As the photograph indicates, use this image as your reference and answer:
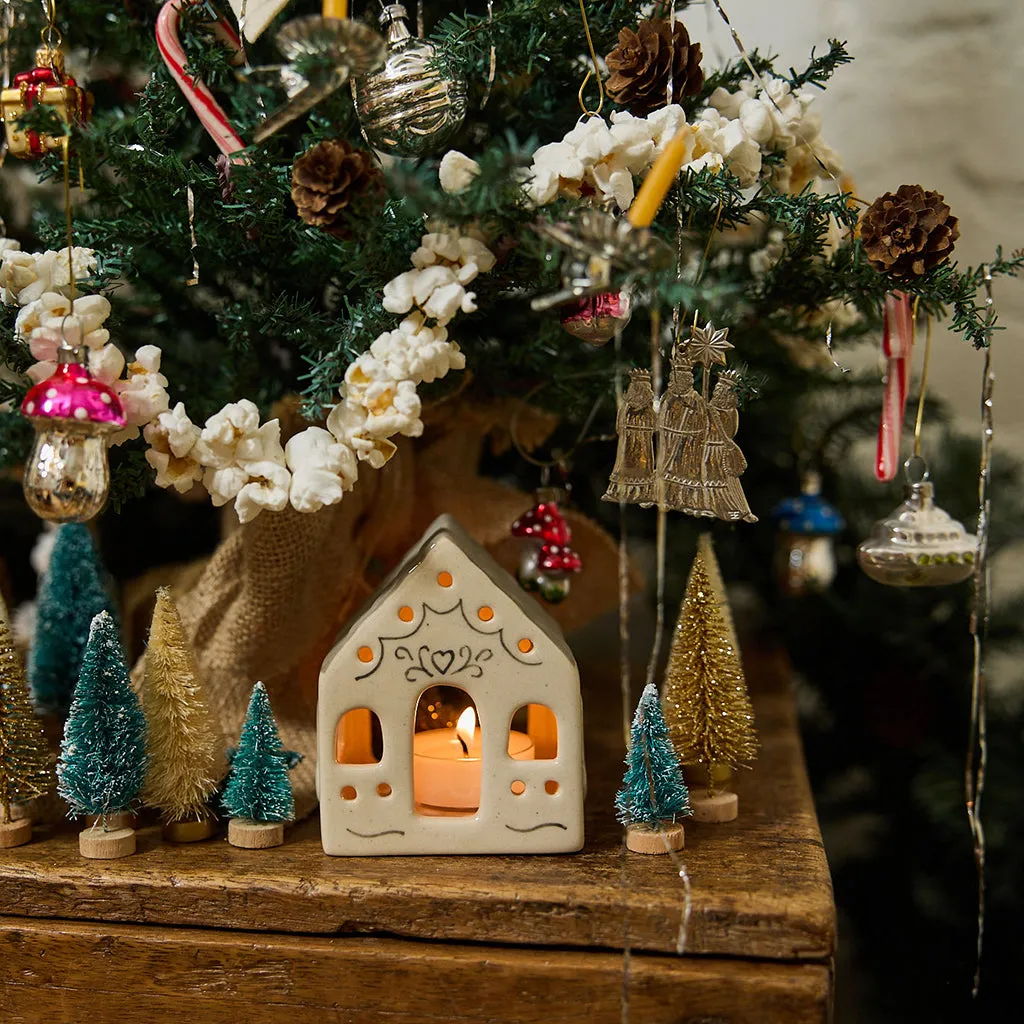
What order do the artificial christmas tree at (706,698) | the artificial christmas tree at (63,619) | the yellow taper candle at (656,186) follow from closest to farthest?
1. the yellow taper candle at (656,186)
2. the artificial christmas tree at (706,698)
3. the artificial christmas tree at (63,619)

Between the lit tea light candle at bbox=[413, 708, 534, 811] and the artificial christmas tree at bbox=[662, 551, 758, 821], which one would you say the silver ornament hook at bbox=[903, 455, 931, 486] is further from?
the lit tea light candle at bbox=[413, 708, 534, 811]

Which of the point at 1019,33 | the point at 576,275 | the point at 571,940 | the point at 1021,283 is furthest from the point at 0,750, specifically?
the point at 1019,33

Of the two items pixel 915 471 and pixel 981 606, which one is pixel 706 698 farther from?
pixel 981 606

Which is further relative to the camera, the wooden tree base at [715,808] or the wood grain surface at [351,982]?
the wooden tree base at [715,808]

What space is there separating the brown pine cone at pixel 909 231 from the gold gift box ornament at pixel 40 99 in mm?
543

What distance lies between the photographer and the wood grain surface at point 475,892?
685 mm

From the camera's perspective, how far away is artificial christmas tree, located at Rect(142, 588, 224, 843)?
80 centimetres

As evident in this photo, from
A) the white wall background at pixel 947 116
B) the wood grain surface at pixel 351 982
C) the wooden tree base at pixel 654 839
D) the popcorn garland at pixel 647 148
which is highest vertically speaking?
the white wall background at pixel 947 116

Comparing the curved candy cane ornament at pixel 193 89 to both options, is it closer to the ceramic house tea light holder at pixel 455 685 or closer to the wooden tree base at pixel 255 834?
the ceramic house tea light holder at pixel 455 685

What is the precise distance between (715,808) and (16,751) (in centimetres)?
52

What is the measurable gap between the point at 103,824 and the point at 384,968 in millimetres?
233

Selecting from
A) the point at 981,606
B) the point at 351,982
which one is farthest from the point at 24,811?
the point at 981,606

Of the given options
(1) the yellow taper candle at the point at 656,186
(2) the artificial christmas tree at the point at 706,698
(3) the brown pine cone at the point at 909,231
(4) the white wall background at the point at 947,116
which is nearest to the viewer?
(1) the yellow taper candle at the point at 656,186

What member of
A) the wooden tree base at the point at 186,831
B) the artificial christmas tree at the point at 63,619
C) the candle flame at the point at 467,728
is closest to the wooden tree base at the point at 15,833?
the wooden tree base at the point at 186,831
